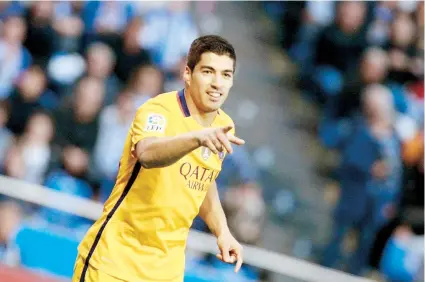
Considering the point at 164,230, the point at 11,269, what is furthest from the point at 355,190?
the point at 164,230

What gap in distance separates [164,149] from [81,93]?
4201 millimetres

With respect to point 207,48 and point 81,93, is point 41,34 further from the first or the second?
point 207,48

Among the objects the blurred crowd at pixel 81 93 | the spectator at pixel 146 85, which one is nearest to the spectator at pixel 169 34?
the blurred crowd at pixel 81 93

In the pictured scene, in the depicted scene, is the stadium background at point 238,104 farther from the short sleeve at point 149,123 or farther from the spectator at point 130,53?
the short sleeve at point 149,123

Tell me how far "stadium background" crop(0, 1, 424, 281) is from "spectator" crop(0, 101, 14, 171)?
0.04 feet

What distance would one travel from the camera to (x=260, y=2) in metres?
7.25

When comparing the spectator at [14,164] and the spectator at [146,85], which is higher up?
the spectator at [146,85]

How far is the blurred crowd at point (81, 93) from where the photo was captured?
631 centimetres

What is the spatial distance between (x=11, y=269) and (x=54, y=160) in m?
0.99

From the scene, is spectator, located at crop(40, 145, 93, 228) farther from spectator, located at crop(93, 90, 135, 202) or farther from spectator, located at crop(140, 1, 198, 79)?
spectator, located at crop(140, 1, 198, 79)

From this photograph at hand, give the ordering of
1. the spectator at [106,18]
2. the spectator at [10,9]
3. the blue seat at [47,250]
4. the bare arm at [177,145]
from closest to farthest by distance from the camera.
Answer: the bare arm at [177,145] → the blue seat at [47,250] → the spectator at [106,18] → the spectator at [10,9]

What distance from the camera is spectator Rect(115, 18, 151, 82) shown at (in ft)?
22.1

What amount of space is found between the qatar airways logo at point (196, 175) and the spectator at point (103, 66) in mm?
3729

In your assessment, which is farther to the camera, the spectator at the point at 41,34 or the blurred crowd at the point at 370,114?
the spectator at the point at 41,34
